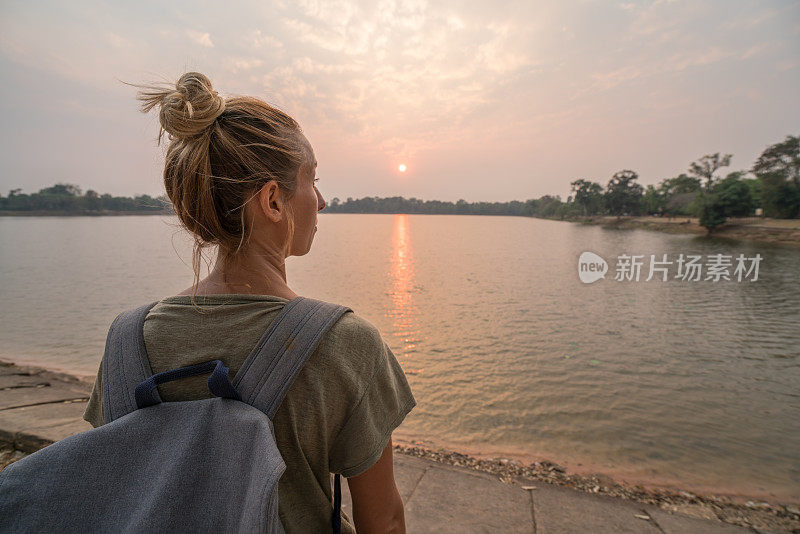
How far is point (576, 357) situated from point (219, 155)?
9.06 m

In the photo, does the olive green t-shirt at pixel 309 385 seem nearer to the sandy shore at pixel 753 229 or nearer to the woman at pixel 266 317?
the woman at pixel 266 317

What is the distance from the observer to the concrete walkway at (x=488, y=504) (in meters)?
2.71

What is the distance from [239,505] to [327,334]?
0.35 m

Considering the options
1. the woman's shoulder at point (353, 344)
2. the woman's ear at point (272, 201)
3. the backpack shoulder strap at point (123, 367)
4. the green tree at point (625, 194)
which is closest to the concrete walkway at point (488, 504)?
the woman's shoulder at point (353, 344)

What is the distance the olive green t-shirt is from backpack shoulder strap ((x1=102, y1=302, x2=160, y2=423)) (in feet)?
0.07

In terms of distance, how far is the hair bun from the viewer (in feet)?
3.03

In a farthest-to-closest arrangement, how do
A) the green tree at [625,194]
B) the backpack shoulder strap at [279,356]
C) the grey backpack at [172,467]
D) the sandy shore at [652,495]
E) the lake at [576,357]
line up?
the green tree at [625,194] → the lake at [576,357] → the sandy shore at [652,495] → the backpack shoulder strap at [279,356] → the grey backpack at [172,467]

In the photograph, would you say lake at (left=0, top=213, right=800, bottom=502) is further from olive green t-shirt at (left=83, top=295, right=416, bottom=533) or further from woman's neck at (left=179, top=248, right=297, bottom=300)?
olive green t-shirt at (left=83, top=295, right=416, bottom=533)

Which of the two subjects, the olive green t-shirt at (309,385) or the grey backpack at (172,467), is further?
the olive green t-shirt at (309,385)

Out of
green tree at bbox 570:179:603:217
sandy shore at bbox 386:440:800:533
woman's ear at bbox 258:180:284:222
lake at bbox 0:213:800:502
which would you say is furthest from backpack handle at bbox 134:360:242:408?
green tree at bbox 570:179:603:217

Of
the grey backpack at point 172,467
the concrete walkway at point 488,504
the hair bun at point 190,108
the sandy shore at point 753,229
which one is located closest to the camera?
the grey backpack at point 172,467

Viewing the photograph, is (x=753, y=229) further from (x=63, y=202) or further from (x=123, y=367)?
(x=63, y=202)

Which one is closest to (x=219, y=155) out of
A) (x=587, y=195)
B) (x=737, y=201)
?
(x=737, y=201)

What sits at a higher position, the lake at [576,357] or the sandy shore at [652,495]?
the sandy shore at [652,495]
